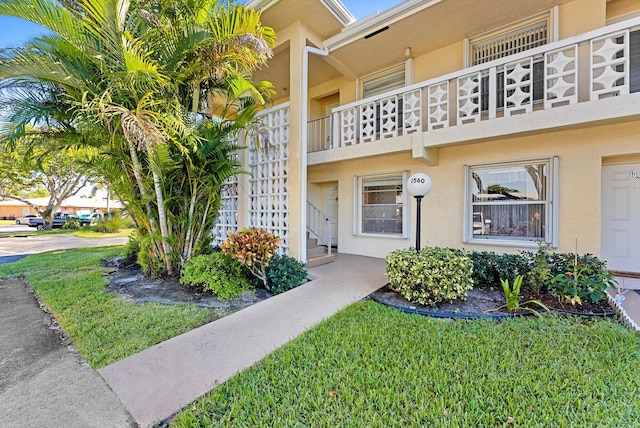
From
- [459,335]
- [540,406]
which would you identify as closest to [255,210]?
[459,335]

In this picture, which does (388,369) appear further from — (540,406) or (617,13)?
(617,13)

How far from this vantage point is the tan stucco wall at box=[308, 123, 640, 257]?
551 centimetres

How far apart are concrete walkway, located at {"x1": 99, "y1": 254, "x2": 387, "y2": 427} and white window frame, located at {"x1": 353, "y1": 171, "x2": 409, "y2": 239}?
2860mm

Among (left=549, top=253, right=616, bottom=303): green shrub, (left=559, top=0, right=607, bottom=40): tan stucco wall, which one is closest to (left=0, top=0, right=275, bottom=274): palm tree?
(left=549, top=253, right=616, bottom=303): green shrub

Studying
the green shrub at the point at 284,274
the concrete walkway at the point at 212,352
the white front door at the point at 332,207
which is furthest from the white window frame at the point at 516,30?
the green shrub at the point at 284,274

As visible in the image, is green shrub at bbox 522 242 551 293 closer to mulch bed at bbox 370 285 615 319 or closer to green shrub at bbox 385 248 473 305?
mulch bed at bbox 370 285 615 319

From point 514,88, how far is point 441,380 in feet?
19.0

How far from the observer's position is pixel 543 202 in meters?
6.08

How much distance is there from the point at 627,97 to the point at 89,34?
9.13m

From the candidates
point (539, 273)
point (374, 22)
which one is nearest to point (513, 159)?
point (539, 273)

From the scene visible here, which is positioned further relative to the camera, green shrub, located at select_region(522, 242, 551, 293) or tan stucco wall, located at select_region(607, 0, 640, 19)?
tan stucco wall, located at select_region(607, 0, 640, 19)

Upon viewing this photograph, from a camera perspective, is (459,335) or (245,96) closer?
(459,335)

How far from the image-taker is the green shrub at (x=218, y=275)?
5145 mm

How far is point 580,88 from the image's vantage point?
5598 mm
